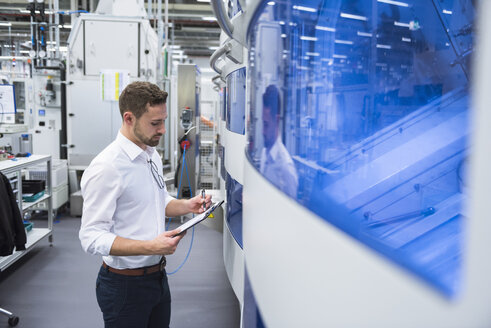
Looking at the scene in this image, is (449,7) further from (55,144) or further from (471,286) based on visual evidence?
(55,144)

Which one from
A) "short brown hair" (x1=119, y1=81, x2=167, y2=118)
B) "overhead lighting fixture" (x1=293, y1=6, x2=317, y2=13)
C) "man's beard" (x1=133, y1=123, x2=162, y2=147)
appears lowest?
"man's beard" (x1=133, y1=123, x2=162, y2=147)

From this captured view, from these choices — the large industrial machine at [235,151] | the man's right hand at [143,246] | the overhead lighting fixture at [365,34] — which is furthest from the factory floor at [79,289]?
the overhead lighting fixture at [365,34]

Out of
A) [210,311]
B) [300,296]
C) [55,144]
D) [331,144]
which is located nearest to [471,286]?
[300,296]

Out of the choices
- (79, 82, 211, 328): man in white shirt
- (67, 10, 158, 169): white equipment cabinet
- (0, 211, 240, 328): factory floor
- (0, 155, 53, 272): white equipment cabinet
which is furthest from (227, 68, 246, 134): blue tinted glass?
(67, 10, 158, 169): white equipment cabinet

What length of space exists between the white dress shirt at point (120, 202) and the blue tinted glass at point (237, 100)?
1.41 ft

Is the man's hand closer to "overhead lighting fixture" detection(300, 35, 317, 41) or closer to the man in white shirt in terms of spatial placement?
the man in white shirt

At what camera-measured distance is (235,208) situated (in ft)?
6.73

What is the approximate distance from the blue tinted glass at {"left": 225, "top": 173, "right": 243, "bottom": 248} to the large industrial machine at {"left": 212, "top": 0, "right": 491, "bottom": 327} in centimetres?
88

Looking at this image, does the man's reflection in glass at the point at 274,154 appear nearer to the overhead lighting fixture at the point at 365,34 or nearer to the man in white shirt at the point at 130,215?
the overhead lighting fixture at the point at 365,34

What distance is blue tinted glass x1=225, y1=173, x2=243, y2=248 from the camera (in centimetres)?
194

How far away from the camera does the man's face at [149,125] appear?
1722 mm

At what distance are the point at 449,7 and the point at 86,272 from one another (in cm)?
371

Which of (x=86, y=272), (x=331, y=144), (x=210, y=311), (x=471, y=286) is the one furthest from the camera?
(x=86, y=272)

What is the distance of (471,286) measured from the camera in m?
0.33
